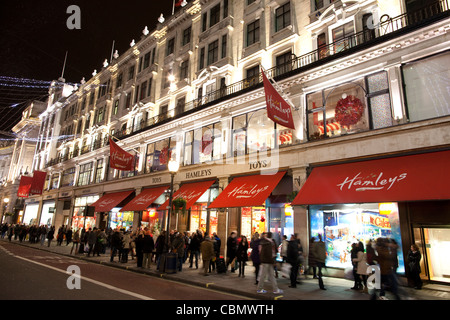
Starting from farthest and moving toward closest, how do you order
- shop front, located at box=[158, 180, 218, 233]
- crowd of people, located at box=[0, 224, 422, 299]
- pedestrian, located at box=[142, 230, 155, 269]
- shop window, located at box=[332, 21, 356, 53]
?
shop front, located at box=[158, 180, 218, 233] < shop window, located at box=[332, 21, 356, 53] < pedestrian, located at box=[142, 230, 155, 269] < crowd of people, located at box=[0, 224, 422, 299]

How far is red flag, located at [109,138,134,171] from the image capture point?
857 inches

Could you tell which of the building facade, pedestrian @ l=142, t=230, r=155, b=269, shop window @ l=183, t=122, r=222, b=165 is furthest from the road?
shop window @ l=183, t=122, r=222, b=165

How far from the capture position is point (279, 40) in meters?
17.9

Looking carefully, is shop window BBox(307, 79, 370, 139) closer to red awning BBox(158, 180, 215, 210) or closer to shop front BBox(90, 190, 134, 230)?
red awning BBox(158, 180, 215, 210)

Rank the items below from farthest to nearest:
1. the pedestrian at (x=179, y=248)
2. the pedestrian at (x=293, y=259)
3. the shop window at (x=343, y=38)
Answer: the shop window at (x=343, y=38)
the pedestrian at (x=179, y=248)
the pedestrian at (x=293, y=259)

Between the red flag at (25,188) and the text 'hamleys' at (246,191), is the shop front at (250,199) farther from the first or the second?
the red flag at (25,188)

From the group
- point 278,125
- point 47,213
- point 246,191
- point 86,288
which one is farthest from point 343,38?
point 47,213

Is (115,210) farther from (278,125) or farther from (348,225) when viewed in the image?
(348,225)

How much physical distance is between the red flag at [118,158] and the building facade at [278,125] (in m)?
2.58

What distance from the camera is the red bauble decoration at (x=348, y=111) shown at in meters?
13.5

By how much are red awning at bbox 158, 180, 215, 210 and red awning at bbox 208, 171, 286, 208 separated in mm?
2102

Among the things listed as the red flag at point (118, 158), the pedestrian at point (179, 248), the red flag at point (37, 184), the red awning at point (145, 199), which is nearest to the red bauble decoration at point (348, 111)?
the pedestrian at point (179, 248)

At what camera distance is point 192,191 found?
62.8 ft
